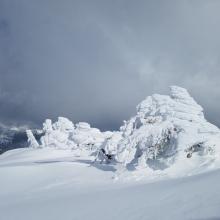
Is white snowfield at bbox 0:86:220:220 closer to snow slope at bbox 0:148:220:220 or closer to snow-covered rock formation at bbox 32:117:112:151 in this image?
snow slope at bbox 0:148:220:220

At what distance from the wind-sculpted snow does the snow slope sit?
2003mm

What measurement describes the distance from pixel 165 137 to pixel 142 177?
412cm

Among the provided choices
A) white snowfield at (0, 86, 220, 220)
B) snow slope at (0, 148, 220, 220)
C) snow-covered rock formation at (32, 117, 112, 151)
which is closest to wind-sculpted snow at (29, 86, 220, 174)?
white snowfield at (0, 86, 220, 220)

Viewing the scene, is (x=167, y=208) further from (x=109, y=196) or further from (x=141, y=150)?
(x=141, y=150)

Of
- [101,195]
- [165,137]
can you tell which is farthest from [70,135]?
[101,195]

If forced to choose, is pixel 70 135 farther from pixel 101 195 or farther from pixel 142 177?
pixel 101 195

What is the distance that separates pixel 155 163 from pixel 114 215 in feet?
43.8

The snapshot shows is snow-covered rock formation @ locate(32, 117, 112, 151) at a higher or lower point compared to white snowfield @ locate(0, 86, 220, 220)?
higher

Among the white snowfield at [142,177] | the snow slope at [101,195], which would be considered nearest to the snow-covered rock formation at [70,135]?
the white snowfield at [142,177]

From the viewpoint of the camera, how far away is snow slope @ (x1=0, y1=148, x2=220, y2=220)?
46.5ft

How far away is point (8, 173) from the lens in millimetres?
33188

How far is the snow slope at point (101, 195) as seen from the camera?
14172mm

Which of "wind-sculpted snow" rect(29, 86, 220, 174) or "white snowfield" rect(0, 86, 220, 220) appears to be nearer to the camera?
"white snowfield" rect(0, 86, 220, 220)

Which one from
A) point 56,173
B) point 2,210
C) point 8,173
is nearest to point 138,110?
point 56,173
